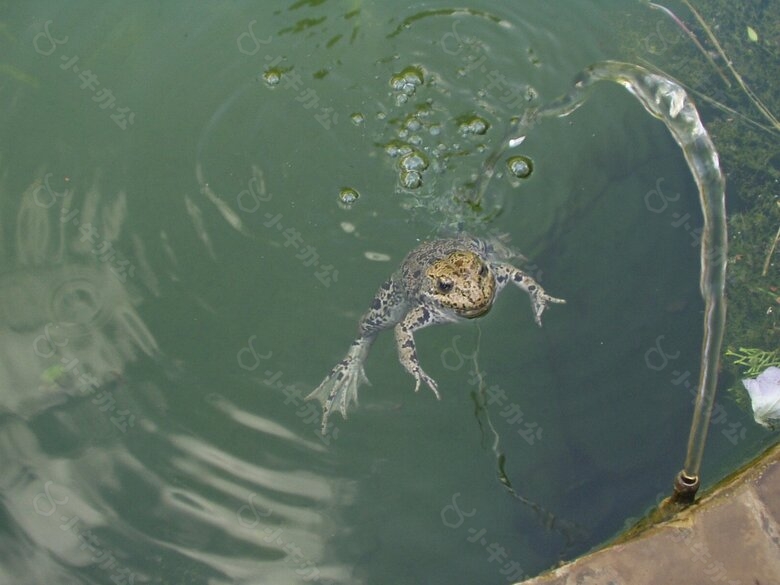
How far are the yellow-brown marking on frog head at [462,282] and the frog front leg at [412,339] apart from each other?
12.3 inches

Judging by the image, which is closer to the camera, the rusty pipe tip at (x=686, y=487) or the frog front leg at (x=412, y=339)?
the rusty pipe tip at (x=686, y=487)

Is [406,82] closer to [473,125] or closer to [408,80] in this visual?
[408,80]

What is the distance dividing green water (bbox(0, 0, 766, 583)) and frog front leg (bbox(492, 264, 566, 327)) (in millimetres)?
179

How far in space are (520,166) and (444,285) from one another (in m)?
1.53

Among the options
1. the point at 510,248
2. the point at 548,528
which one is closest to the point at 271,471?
the point at 548,528

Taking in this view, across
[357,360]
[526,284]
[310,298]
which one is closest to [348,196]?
[310,298]

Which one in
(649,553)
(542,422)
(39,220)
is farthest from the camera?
(39,220)

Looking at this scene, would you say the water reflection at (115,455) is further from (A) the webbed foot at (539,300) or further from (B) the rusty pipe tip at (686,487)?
(B) the rusty pipe tip at (686,487)

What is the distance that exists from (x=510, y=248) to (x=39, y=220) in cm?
384

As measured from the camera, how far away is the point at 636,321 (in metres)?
5.53

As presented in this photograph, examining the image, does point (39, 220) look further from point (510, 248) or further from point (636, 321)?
point (636, 321)

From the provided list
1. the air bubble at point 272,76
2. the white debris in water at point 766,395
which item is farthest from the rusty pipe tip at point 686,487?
the air bubble at point 272,76

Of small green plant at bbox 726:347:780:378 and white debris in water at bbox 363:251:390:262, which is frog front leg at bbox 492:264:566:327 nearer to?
white debris in water at bbox 363:251:390:262

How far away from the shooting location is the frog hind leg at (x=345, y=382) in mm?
5594
